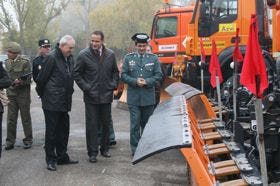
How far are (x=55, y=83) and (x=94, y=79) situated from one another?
1.80 ft

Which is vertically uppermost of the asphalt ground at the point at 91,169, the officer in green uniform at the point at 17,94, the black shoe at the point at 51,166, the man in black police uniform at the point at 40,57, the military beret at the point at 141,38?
the military beret at the point at 141,38

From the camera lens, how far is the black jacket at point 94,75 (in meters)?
→ 6.32

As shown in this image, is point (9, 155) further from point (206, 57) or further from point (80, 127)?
point (206, 57)

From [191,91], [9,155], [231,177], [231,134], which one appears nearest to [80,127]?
[9,155]

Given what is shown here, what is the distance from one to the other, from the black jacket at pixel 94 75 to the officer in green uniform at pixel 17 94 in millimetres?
1326

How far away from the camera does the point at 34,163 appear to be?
250 inches

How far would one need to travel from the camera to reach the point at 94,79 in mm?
6387

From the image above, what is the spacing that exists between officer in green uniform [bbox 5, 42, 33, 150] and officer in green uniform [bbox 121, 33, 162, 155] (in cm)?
162

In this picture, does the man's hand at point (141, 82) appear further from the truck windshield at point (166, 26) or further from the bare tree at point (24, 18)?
the bare tree at point (24, 18)

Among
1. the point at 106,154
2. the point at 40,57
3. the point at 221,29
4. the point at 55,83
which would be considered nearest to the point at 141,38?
the point at 55,83

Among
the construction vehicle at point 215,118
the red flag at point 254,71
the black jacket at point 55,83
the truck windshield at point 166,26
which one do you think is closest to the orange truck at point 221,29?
the construction vehicle at point 215,118

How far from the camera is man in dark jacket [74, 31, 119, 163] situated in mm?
6332

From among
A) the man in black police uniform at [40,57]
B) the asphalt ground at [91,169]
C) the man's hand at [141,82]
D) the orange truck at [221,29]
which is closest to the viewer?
the asphalt ground at [91,169]

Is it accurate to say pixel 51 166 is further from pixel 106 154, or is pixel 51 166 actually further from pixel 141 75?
pixel 141 75
